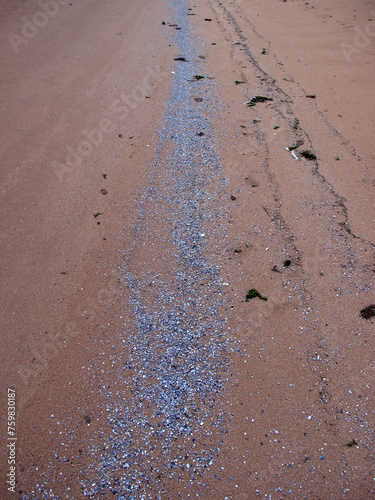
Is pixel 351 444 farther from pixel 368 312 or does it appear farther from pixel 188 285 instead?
pixel 188 285

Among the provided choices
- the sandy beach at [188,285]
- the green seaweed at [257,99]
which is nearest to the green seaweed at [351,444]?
the sandy beach at [188,285]

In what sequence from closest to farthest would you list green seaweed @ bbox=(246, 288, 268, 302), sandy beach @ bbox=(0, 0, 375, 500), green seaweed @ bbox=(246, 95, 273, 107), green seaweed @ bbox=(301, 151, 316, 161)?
sandy beach @ bbox=(0, 0, 375, 500), green seaweed @ bbox=(246, 288, 268, 302), green seaweed @ bbox=(301, 151, 316, 161), green seaweed @ bbox=(246, 95, 273, 107)

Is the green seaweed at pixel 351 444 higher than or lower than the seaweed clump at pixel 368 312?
lower

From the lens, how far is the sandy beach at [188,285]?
2027 millimetres

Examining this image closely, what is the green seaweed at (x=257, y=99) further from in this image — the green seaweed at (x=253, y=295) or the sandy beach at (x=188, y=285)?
the green seaweed at (x=253, y=295)

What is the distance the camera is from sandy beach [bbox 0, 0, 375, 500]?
2027mm

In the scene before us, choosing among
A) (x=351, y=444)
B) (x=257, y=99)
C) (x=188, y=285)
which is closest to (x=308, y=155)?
(x=257, y=99)

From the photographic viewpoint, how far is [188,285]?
2951 millimetres

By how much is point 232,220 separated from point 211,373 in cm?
170

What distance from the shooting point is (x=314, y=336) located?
8.43ft

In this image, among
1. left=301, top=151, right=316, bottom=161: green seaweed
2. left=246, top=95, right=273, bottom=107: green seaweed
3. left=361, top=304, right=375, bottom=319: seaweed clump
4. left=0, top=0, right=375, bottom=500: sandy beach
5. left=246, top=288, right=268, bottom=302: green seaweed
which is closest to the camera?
→ left=0, top=0, right=375, bottom=500: sandy beach

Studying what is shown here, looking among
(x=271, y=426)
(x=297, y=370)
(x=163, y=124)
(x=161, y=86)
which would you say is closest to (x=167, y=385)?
(x=271, y=426)

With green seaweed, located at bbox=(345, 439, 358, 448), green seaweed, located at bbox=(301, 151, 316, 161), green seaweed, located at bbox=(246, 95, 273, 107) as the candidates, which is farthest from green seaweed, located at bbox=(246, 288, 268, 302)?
green seaweed, located at bbox=(246, 95, 273, 107)

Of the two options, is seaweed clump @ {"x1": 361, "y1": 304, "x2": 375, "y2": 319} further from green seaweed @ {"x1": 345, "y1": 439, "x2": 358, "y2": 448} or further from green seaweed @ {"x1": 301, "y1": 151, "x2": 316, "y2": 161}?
green seaweed @ {"x1": 301, "y1": 151, "x2": 316, "y2": 161}
